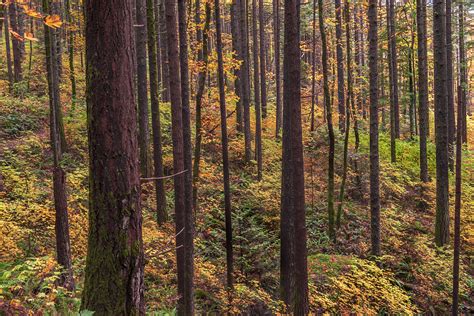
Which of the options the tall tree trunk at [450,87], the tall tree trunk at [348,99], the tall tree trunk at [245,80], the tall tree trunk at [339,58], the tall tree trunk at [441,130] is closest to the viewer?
the tall tree trunk at [441,130]

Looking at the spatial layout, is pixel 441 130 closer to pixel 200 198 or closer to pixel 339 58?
pixel 339 58

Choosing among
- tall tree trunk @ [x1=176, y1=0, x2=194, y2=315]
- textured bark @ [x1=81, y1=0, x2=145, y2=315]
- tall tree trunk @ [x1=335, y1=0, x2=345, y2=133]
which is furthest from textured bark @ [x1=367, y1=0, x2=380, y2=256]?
textured bark @ [x1=81, y1=0, x2=145, y2=315]

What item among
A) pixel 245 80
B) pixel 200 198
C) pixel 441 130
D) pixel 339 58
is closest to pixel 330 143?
pixel 441 130

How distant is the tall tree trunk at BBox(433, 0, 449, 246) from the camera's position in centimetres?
1227

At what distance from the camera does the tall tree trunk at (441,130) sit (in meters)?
Result: 12.3

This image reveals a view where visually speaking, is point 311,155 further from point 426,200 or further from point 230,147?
point 426,200

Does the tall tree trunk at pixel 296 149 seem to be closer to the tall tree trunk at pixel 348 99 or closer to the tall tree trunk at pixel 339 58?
the tall tree trunk at pixel 348 99

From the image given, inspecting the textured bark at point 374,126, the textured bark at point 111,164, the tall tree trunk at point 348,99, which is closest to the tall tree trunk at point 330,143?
the tall tree trunk at point 348,99

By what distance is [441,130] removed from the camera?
509 inches

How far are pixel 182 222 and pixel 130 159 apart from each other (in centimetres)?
445

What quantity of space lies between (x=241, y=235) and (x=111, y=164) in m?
9.79

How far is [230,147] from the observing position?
1912 cm

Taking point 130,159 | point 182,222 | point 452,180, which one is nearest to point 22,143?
point 182,222

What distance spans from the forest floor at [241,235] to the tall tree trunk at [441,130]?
2.54 feet
